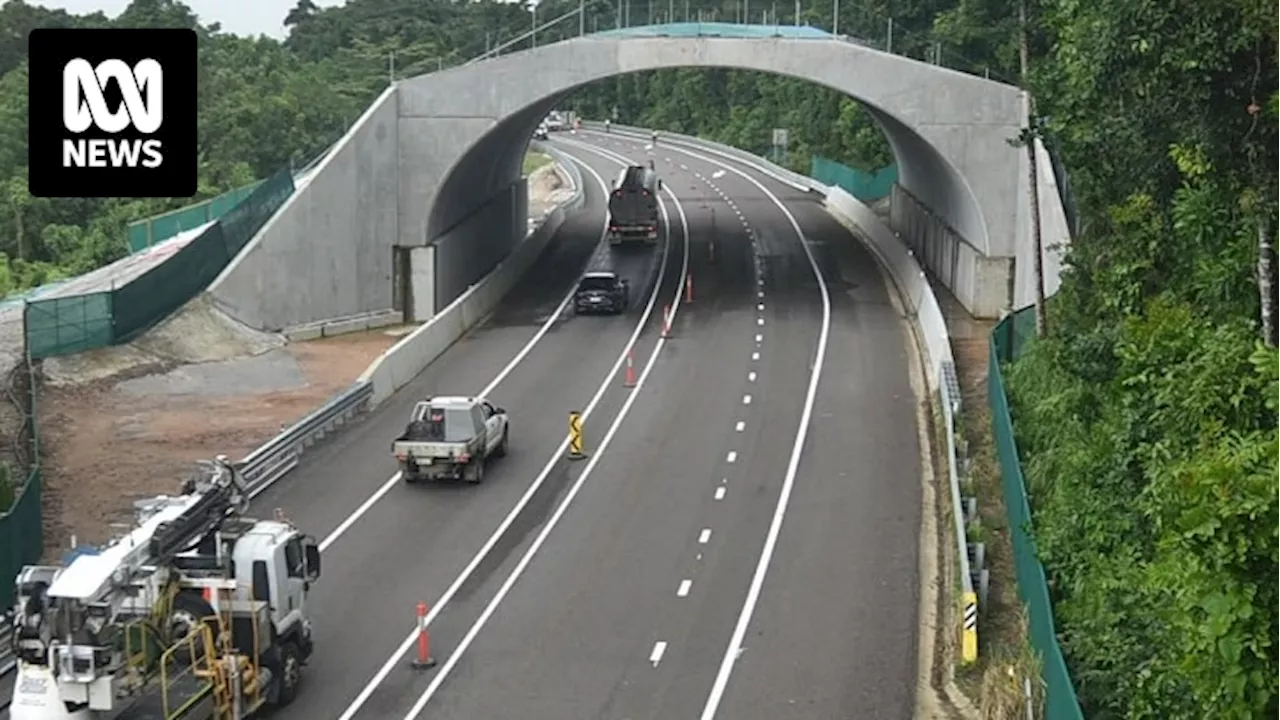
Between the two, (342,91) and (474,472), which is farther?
(342,91)

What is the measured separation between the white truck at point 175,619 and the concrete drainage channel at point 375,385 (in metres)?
2.87

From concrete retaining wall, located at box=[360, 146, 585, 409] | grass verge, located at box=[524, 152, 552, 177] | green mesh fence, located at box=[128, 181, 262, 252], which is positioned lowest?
concrete retaining wall, located at box=[360, 146, 585, 409]

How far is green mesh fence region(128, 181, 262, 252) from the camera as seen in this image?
58719mm

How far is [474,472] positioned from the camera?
1373 inches

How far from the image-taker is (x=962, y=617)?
83.1 ft

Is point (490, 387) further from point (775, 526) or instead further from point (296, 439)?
point (775, 526)

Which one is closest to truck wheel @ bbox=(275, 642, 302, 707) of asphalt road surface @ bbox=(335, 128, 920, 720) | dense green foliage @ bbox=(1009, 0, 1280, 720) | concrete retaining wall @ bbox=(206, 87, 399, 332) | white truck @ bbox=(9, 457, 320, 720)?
white truck @ bbox=(9, 457, 320, 720)

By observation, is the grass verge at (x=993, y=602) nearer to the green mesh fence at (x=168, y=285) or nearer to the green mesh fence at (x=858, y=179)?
the green mesh fence at (x=168, y=285)

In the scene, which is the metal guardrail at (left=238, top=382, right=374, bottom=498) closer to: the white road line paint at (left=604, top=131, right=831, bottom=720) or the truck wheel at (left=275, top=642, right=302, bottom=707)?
the truck wheel at (left=275, top=642, right=302, bottom=707)

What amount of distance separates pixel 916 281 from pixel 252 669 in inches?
1460

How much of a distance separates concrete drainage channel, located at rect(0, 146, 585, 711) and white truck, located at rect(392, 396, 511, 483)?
2.80 m

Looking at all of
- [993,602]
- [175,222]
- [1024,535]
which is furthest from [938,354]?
[175,222]

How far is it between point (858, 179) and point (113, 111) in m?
78.5

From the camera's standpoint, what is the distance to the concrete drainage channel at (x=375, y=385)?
110ft
